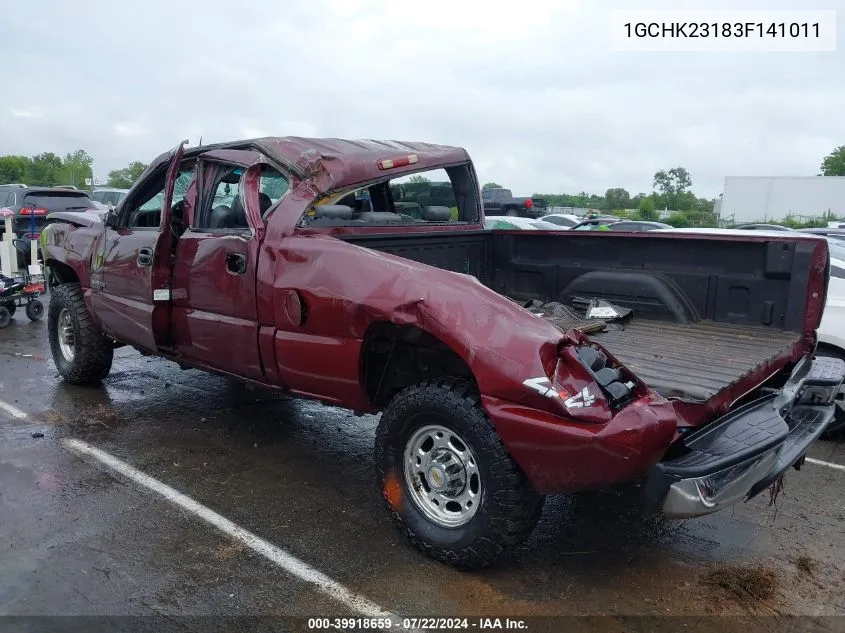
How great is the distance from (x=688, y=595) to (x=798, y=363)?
152 cm

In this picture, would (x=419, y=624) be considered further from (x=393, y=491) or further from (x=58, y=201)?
(x=58, y=201)

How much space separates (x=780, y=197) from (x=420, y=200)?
42571 mm

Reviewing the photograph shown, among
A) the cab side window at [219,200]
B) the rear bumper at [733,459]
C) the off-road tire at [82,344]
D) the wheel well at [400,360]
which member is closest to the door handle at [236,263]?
the cab side window at [219,200]

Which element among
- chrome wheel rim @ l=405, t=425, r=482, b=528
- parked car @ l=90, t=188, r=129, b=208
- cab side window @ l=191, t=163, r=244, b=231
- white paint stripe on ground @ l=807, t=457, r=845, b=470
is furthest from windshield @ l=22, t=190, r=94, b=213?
white paint stripe on ground @ l=807, t=457, r=845, b=470

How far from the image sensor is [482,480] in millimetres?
3164

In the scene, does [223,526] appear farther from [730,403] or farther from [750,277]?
[750,277]

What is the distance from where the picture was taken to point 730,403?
3.26 metres

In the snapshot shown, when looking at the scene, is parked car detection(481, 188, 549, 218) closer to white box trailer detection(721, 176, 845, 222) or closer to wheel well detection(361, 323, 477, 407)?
white box trailer detection(721, 176, 845, 222)

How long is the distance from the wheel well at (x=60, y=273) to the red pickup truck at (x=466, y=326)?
1.68 feet

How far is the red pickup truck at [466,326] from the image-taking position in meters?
2.94

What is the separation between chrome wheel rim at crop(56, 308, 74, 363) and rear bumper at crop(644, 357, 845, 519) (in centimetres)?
551

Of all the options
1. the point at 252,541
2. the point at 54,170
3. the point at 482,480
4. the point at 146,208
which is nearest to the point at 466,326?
the point at 482,480

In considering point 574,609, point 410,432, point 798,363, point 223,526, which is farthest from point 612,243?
point 223,526

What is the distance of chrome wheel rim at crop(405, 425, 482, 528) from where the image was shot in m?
3.30
